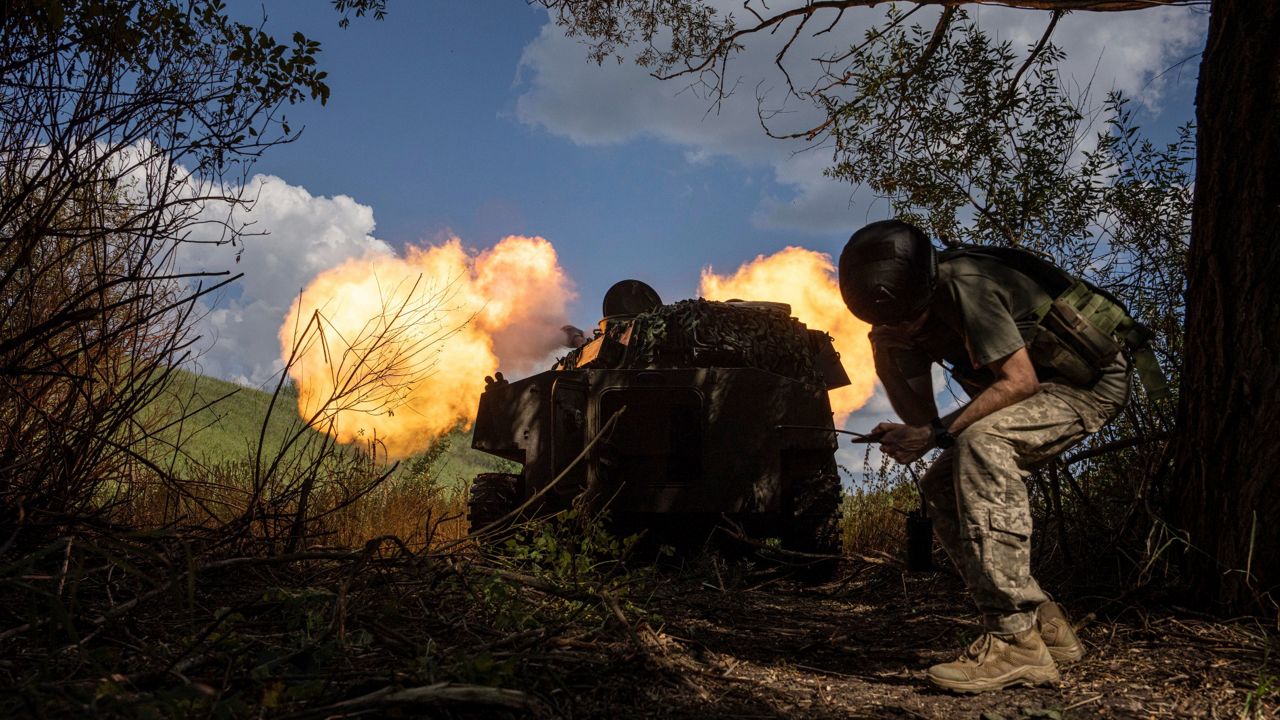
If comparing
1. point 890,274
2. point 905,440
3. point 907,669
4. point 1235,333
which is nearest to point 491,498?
point 907,669

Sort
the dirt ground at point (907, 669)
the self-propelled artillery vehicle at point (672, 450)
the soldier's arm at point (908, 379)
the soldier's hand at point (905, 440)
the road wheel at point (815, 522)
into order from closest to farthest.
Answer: the dirt ground at point (907, 669) < the soldier's hand at point (905, 440) < the soldier's arm at point (908, 379) < the self-propelled artillery vehicle at point (672, 450) < the road wheel at point (815, 522)

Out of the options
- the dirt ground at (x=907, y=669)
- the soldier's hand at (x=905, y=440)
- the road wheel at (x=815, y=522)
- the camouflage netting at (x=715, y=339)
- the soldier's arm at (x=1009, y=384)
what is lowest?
the dirt ground at (x=907, y=669)

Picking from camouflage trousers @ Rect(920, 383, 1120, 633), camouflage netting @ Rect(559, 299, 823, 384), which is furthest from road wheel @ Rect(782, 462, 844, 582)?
camouflage trousers @ Rect(920, 383, 1120, 633)

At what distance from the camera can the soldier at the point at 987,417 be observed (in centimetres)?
336

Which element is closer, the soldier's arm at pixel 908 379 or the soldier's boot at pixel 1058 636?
the soldier's boot at pixel 1058 636

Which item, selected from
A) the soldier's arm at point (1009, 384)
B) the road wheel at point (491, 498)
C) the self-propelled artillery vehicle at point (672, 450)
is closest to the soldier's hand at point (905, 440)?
the soldier's arm at point (1009, 384)

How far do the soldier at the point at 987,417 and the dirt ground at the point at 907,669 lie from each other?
171 mm

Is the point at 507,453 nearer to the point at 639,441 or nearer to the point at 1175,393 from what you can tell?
the point at 639,441

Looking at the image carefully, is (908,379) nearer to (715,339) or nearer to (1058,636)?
(1058,636)

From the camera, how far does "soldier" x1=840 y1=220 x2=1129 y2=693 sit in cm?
336

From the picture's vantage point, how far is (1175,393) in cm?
630

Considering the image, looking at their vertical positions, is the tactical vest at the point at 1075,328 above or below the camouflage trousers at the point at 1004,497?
above

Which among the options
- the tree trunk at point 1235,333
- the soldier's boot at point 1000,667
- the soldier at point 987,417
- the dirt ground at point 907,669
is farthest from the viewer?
the tree trunk at point 1235,333

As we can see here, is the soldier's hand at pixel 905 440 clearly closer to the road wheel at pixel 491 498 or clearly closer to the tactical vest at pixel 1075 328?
the tactical vest at pixel 1075 328
